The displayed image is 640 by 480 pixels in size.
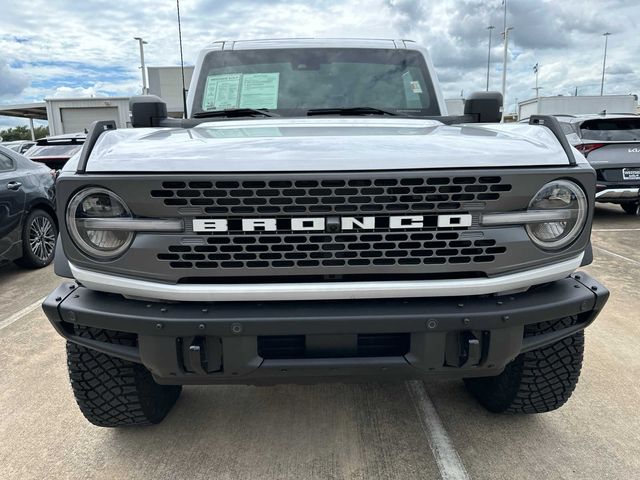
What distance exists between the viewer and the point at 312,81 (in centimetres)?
357

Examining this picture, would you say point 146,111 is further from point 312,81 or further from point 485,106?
point 485,106

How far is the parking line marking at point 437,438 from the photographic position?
2371 millimetres

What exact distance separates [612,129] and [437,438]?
794 centimetres

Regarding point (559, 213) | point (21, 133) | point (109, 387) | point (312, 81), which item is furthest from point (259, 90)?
point (21, 133)

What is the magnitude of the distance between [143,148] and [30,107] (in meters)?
46.1

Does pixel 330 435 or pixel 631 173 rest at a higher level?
pixel 631 173

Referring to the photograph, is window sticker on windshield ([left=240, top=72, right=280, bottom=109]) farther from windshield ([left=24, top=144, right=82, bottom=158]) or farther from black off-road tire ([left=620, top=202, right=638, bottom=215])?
black off-road tire ([left=620, top=202, right=638, bottom=215])

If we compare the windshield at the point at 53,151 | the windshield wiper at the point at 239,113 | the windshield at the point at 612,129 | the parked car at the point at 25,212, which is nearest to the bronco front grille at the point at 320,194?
the windshield wiper at the point at 239,113

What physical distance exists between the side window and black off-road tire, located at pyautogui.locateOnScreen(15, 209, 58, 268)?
519 mm

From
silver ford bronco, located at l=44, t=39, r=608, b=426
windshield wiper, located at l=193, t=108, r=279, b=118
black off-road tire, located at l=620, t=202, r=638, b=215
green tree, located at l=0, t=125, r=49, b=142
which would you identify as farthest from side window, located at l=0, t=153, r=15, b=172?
green tree, located at l=0, t=125, r=49, b=142

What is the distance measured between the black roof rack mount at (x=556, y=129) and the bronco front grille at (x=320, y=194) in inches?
13.9

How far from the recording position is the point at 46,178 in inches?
244

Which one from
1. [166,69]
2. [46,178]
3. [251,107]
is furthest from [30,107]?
[251,107]

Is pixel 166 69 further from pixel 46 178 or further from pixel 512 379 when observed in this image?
pixel 512 379
